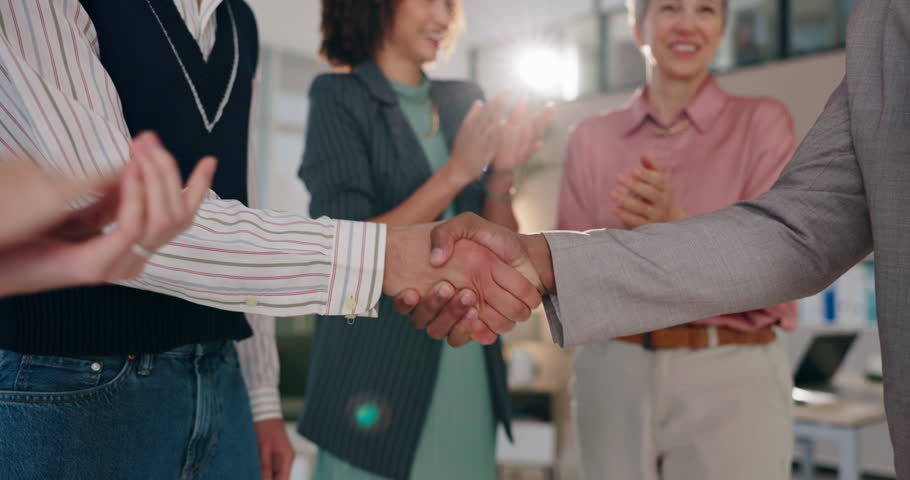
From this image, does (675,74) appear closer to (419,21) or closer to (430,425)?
(419,21)

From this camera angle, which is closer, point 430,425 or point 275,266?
point 275,266

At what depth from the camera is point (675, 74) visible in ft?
5.57

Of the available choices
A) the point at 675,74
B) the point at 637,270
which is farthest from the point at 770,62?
the point at 637,270

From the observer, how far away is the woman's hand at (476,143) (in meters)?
1.36

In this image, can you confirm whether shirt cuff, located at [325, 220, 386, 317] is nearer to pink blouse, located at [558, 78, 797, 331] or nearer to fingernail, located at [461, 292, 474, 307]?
fingernail, located at [461, 292, 474, 307]

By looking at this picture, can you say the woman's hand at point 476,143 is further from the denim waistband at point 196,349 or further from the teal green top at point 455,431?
the denim waistband at point 196,349

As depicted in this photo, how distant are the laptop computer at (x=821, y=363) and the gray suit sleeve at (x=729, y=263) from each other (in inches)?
113

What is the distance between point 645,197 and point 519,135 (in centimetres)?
26

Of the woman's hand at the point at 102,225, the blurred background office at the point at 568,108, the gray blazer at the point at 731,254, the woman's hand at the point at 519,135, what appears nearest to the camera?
the woman's hand at the point at 102,225

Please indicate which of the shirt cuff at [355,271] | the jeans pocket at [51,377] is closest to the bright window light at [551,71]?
the shirt cuff at [355,271]

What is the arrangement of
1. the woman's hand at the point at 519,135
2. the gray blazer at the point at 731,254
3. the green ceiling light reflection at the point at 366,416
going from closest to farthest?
the gray blazer at the point at 731,254 < the green ceiling light reflection at the point at 366,416 < the woman's hand at the point at 519,135

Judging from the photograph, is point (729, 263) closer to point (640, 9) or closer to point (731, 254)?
point (731, 254)

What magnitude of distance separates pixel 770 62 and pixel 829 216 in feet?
16.0

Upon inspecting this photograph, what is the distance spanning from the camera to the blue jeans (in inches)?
31.4
